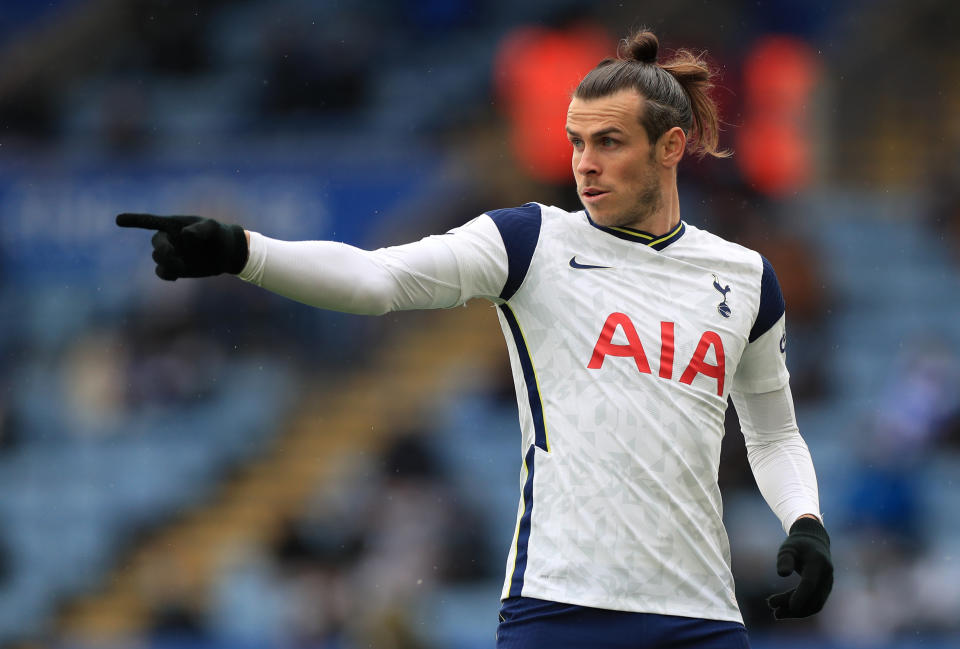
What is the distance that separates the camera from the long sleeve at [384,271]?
9.75 feet

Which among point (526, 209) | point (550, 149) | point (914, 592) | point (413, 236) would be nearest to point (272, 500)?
point (413, 236)

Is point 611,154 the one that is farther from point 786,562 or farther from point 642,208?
point 786,562

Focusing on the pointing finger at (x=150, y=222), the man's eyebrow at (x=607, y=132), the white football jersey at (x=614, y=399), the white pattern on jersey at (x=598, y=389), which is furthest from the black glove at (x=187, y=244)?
the man's eyebrow at (x=607, y=132)

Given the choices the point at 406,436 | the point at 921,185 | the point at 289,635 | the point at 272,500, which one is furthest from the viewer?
the point at 921,185

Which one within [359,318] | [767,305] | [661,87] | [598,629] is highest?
[359,318]

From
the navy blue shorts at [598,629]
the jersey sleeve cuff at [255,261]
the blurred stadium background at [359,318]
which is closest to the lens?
the jersey sleeve cuff at [255,261]

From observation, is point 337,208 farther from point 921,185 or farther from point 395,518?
point 921,185

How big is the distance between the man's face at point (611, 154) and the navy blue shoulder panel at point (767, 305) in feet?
1.30

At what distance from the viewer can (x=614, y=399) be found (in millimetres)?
3365

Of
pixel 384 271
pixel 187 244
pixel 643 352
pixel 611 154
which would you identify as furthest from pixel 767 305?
pixel 187 244

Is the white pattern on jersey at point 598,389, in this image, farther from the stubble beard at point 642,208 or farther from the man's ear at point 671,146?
the man's ear at point 671,146

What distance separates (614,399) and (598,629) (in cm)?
A: 53

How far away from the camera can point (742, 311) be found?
3625 mm

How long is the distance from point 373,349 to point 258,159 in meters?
2.16
